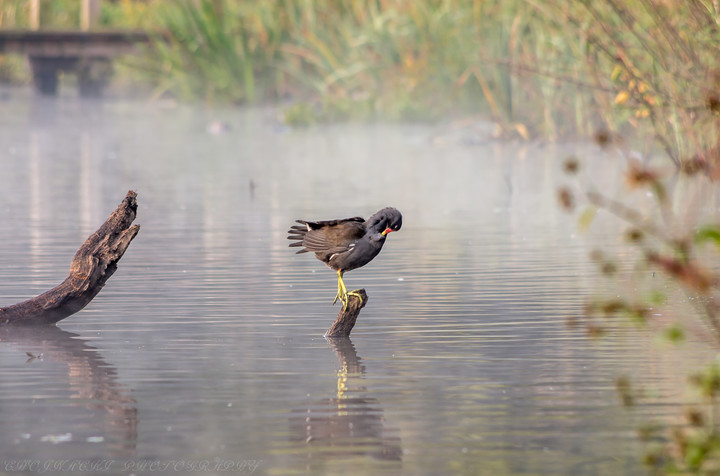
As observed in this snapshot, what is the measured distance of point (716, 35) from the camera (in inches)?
423

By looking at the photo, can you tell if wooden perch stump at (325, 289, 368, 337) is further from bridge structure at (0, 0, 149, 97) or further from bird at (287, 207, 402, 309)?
bridge structure at (0, 0, 149, 97)

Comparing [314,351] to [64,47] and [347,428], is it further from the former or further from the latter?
[64,47]

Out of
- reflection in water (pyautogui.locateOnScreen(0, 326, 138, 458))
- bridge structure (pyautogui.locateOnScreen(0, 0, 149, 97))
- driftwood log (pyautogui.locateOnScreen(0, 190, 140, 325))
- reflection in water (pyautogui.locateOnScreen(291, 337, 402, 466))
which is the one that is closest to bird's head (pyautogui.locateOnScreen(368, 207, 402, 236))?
reflection in water (pyautogui.locateOnScreen(291, 337, 402, 466))

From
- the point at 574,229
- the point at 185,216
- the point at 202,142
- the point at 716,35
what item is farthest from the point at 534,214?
the point at 202,142

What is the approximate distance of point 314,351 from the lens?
7.84 metres

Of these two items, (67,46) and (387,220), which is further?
(67,46)

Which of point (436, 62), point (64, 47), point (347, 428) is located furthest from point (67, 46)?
point (347, 428)

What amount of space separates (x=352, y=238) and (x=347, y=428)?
2.07m

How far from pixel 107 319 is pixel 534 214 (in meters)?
7.14

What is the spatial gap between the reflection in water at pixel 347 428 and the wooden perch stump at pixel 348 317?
115 centimetres

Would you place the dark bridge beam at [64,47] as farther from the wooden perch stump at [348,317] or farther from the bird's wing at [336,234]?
the wooden perch stump at [348,317]

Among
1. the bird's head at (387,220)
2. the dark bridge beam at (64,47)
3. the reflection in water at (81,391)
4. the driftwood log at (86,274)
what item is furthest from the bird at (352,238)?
the dark bridge beam at (64,47)

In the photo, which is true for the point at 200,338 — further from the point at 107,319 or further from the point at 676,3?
the point at 676,3

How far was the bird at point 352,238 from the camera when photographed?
25.8ft
